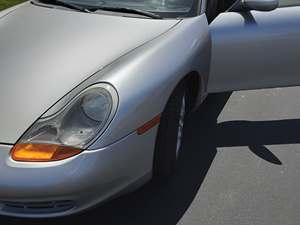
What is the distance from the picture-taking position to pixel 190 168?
A: 3.70 metres

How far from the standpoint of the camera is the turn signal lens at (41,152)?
8.50ft

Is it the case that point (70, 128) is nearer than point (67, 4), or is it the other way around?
point (70, 128)

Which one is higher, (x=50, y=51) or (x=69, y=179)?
(x=50, y=51)

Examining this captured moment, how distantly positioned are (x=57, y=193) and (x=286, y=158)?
6.47 feet

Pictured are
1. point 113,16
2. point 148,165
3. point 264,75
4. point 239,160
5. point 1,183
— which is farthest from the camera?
point 264,75

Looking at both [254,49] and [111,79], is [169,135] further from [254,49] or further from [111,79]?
[254,49]

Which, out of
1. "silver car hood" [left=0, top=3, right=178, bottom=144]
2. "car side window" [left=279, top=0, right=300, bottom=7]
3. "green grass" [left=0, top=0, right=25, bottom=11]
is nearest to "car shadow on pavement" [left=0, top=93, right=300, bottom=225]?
"silver car hood" [left=0, top=3, right=178, bottom=144]

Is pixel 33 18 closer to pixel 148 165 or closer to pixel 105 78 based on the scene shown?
pixel 105 78

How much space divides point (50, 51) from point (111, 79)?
1.79ft

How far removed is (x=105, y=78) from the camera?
2873 millimetres

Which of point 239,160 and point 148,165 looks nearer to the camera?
point 148,165

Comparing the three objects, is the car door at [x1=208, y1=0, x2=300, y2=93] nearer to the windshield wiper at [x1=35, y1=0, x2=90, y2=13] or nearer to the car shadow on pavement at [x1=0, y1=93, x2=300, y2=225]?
the car shadow on pavement at [x1=0, y1=93, x2=300, y2=225]

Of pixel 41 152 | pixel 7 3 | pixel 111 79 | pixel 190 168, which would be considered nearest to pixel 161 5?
pixel 111 79

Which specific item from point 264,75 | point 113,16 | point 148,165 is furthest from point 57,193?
point 264,75
